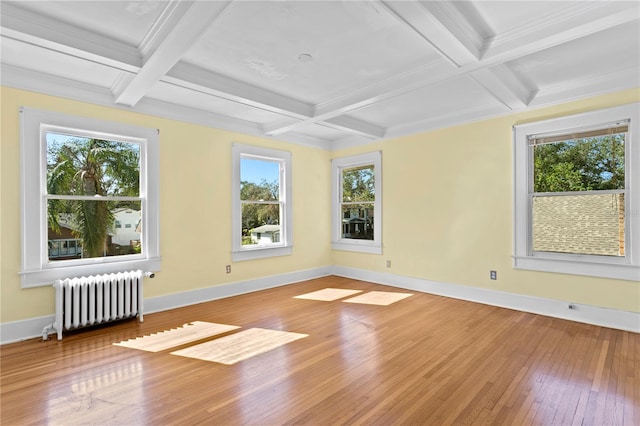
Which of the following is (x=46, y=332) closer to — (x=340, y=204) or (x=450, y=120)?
(x=340, y=204)

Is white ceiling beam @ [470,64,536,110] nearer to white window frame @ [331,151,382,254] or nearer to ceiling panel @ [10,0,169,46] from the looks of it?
white window frame @ [331,151,382,254]

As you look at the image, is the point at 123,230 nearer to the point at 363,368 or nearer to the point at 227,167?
the point at 227,167

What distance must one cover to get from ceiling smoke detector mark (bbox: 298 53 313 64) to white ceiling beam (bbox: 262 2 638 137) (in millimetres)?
925

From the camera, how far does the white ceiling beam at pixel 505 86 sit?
317 cm

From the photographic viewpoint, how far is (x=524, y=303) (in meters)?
4.05

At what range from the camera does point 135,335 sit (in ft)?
10.8

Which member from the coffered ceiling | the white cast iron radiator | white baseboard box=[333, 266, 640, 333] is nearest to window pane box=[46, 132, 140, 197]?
the coffered ceiling

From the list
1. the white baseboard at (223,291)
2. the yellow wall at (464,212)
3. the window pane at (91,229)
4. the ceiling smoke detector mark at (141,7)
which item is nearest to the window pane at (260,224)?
the white baseboard at (223,291)

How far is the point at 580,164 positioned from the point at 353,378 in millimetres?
3614

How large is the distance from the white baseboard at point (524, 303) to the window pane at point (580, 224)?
64 centimetres

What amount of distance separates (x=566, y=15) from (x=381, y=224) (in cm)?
383

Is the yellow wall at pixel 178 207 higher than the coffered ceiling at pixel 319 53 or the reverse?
the reverse

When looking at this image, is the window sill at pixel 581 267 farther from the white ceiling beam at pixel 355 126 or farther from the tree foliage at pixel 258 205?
the tree foliage at pixel 258 205

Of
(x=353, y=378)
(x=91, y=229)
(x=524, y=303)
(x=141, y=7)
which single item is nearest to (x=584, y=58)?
(x=524, y=303)
